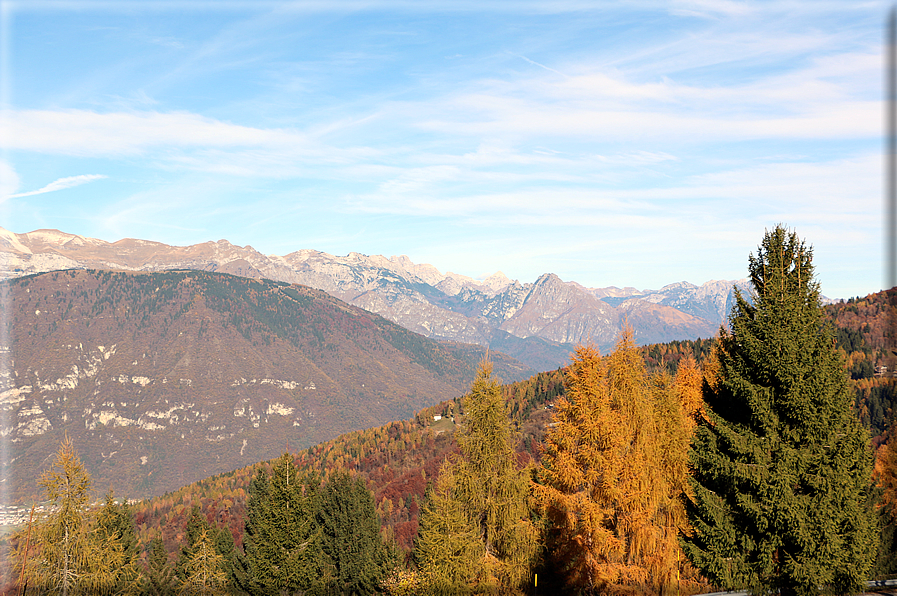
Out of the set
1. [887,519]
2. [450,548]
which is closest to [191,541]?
[450,548]

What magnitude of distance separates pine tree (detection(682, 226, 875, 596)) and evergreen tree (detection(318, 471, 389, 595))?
58846 millimetres

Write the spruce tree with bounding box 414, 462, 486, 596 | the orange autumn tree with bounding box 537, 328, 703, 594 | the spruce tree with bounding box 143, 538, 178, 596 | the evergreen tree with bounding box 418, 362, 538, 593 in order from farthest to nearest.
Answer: the spruce tree with bounding box 143, 538, 178, 596 < the evergreen tree with bounding box 418, 362, 538, 593 < the spruce tree with bounding box 414, 462, 486, 596 < the orange autumn tree with bounding box 537, 328, 703, 594

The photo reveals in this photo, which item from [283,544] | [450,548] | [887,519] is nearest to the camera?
[450,548]

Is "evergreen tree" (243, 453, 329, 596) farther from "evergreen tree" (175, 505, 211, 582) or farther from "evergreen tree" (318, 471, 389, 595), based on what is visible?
"evergreen tree" (175, 505, 211, 582)

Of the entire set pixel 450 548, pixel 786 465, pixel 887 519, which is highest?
pixel 786 465

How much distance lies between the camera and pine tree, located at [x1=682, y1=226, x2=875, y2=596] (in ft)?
72.5

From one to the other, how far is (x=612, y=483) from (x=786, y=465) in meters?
10.00

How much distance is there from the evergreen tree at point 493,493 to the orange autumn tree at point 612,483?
7.03 feet

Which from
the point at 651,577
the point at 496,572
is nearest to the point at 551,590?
the point at 496,572

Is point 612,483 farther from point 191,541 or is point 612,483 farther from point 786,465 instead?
point 191,541

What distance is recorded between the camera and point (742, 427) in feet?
78.0

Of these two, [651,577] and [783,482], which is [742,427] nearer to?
[783,482]

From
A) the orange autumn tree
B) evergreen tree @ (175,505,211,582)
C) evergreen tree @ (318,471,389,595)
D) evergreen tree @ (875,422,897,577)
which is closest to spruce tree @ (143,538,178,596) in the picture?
evergreen tree @ (175,505,211,582)

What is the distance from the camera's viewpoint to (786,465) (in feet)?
72.6
